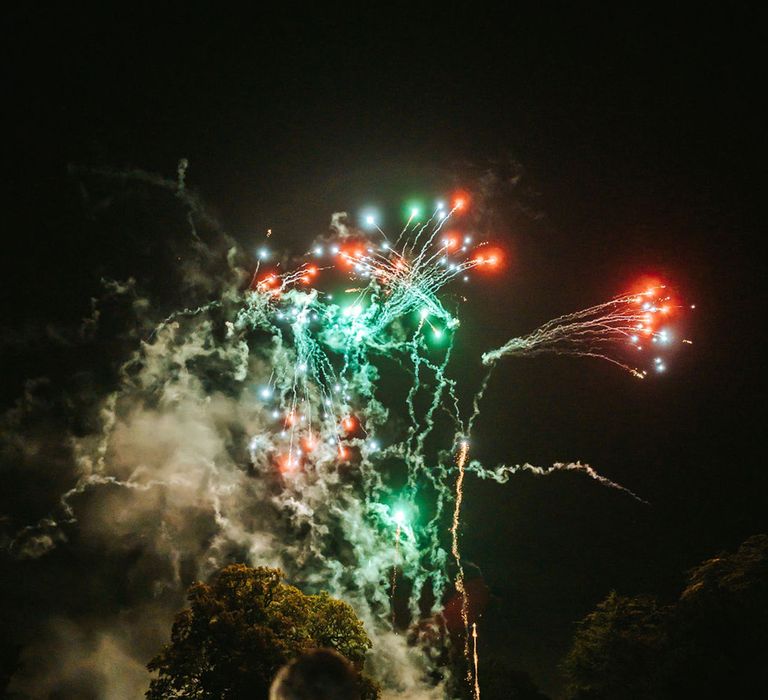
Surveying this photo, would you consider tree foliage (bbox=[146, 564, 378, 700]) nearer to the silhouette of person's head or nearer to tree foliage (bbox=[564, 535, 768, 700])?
tree foliage (bbox=[564, 535, 768, 700])

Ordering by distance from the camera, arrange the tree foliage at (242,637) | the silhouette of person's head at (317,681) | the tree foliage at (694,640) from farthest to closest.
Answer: the tree foliage at (694,640)
the tree foliage at (242,637)
the silhouette of person's head at (317,681)

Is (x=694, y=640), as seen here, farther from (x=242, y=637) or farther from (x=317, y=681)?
(x=317, y=681)

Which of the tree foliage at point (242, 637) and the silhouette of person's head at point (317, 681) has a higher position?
the tree foliage at point (242, 637)

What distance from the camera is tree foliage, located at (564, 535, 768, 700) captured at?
13.0 m

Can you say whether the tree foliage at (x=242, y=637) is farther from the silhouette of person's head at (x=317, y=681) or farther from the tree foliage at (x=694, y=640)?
the silhouette of person's head at (x=317, y=681)

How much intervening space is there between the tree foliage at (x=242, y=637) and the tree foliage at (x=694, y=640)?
27.9ft

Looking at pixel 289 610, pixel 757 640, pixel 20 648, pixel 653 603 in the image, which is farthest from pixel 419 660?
pixel 20 648

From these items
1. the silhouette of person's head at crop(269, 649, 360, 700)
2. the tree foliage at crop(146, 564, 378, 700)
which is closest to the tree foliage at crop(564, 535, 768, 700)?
the tree foliage at crop(146, 564, 378, 700)

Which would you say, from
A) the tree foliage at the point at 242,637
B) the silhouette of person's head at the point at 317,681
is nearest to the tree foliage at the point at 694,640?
the tree foliage at the point at 242,637

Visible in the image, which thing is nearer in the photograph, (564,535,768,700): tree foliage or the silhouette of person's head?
the silhouette of person's head

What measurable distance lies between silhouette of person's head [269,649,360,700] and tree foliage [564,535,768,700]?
14463 mm

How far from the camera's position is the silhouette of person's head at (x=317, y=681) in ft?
9.17

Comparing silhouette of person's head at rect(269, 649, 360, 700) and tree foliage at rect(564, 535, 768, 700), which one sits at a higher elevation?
tree foliage at rect(564, 535, 768, 700)

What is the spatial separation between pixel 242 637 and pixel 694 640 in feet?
40.7
